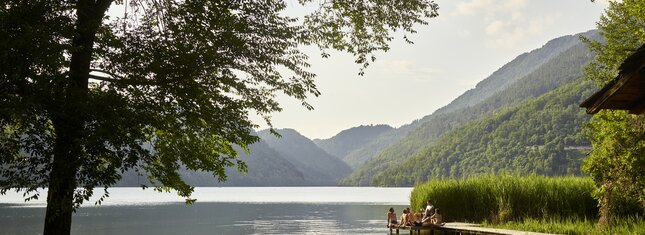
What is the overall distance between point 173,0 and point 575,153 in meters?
165

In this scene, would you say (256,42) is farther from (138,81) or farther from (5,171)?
(5,171)

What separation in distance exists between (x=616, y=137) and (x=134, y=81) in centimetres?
1620

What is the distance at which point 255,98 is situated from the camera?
1524cm

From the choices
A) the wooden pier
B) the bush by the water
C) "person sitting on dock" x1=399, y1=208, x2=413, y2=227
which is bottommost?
the wooden pier

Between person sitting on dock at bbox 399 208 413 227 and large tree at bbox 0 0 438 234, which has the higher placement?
large tree at bbox 0 0 438 234

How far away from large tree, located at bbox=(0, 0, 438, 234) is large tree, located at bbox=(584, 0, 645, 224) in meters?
9.45

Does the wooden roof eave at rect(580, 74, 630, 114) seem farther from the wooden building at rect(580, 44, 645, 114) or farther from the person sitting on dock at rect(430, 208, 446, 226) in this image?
the person sitting on dock at rect(430, 208, 446, 226)

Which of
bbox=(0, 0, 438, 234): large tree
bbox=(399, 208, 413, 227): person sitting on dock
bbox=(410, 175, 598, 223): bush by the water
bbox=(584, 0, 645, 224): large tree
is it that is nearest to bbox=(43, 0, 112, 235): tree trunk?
bbox=(0, 0, 438, 234): large tree

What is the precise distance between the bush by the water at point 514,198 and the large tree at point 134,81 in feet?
51.6

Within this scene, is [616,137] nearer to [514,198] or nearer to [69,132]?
[514,198]

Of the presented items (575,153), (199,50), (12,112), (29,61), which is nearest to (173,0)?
(199,50)

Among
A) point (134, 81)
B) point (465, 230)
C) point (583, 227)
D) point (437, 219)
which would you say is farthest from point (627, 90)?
point (437, 219)

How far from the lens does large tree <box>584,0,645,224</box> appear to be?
19609 mm

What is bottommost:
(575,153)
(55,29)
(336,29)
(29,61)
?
(29,61)
